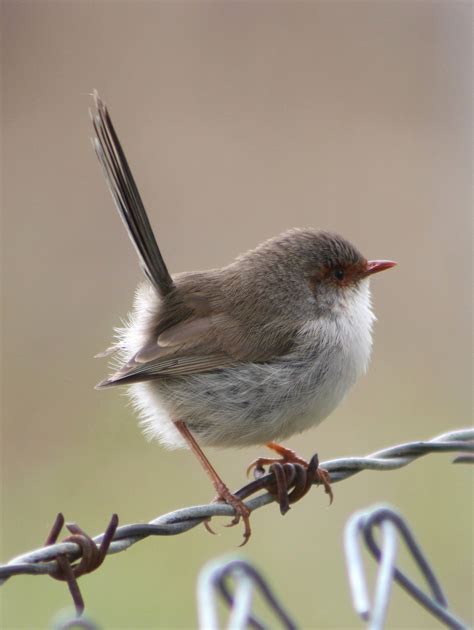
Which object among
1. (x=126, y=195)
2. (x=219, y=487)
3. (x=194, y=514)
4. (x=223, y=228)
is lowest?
(x=219, y=487)

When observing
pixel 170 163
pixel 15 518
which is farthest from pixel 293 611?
pixel 170 163

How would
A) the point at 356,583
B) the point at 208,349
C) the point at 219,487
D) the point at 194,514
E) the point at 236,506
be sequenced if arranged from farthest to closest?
the point at 208,349
the point at 219,487
the point at 236,506
the point at 194,514
the point at 356,583

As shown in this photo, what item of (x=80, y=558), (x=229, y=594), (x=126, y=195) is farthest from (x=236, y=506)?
(x=126, y=195)

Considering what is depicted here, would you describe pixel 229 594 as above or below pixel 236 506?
above

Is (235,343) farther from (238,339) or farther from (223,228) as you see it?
(223,228)

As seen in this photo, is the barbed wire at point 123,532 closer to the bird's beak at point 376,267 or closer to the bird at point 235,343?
the bird at point 235,343

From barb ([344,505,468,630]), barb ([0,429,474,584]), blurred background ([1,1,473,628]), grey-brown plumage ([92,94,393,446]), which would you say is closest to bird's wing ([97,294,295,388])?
grey-brown plumage ([92,94,393,446])
